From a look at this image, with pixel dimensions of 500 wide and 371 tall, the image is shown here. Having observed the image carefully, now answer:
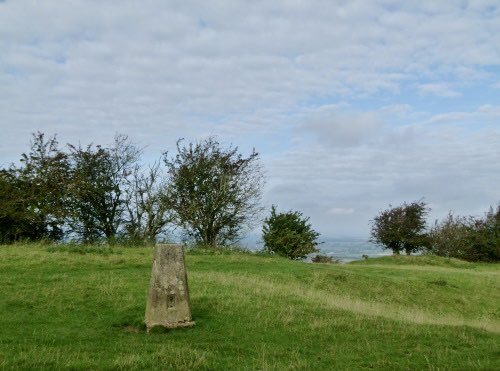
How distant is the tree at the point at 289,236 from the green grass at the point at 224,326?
24.6 metres

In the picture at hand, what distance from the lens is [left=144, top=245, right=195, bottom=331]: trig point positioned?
12.9 metres

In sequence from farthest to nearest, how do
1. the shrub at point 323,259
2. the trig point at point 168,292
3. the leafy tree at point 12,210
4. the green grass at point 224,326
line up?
the shrub at point 323,259
the leafy tree at point 12,210
the trig point at point 168,292
the green grass at point 224,326

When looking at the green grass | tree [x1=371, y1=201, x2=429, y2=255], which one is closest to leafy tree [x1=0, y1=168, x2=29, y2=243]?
the green grass

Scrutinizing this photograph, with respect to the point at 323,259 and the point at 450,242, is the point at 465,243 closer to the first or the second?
the point at 450,242

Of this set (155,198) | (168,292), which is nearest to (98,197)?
(155,198)

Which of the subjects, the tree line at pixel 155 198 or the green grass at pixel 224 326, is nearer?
the green grass at pixel 224 326

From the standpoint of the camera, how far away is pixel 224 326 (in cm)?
1300

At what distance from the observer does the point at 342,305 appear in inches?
653

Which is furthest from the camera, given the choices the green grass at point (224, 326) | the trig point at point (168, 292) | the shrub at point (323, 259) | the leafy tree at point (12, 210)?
the shrub at point (323, 259)

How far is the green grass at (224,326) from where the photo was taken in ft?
31.4

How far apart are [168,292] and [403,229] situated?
4858 centimetres

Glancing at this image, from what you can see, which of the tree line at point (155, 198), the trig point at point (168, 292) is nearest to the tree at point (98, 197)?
the tree line at point (155, 198)

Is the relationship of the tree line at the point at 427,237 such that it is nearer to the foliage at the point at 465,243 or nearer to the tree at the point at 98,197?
the foliage at the point at 465,243

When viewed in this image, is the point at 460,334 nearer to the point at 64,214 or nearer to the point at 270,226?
the point at 64,214
